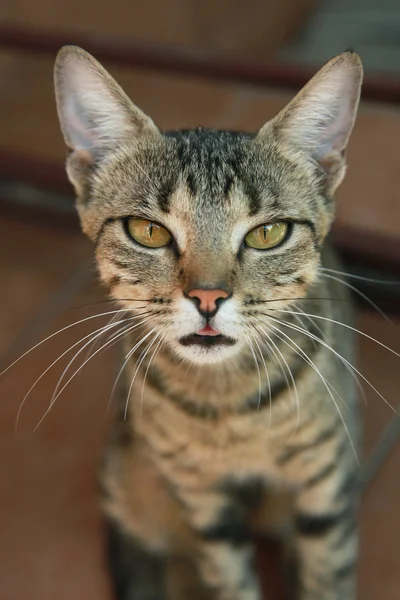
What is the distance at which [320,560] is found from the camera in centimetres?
100

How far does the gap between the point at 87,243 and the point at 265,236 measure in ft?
2.84

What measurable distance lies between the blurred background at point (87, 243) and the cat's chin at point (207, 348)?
0.28 meters

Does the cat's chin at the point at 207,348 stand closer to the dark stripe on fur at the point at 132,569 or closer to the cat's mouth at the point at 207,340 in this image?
the cat's mouth at the point at 207,340

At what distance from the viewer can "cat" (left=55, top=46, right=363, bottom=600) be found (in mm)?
809

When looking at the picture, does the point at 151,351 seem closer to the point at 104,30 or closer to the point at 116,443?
the point at 116,443

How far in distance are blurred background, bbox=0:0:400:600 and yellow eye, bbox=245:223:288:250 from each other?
0.32 meters

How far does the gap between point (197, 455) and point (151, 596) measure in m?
0.27

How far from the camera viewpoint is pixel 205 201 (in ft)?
2.64

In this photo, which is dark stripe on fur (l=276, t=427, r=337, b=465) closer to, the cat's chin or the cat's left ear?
the cat's chin

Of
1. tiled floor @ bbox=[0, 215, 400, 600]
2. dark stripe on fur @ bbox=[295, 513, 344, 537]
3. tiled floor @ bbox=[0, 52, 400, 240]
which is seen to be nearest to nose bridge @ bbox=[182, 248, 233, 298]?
tiled floor @ bbox=[0, 215, 400, 600]

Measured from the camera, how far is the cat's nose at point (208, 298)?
76 centimetres

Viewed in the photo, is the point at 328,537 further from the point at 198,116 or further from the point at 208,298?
the point at 198,116

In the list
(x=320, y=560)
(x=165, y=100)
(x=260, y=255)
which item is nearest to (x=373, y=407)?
(x=320, y=560)

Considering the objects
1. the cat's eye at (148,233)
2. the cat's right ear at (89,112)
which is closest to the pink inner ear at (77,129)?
the cat's right ear at (89,112)
